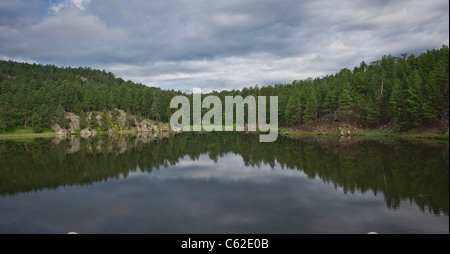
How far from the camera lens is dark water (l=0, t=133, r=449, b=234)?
11062mm

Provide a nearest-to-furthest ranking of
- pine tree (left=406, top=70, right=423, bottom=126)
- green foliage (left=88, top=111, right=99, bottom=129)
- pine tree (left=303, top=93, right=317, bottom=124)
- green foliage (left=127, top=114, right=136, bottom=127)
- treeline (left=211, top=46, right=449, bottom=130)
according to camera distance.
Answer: treeline (left=211, top=46, right=449, bottom=130) < pine tree (left=406, top=70, right=423, bottom=126) < pine tree (left=303, top=93, right=317, bottom=124) < green foliage (left=88, top=111, right=99, bottom=129) < green foliage (left=127, top=114, right=136, bottom=127)

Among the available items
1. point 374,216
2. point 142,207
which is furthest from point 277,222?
point 142,207

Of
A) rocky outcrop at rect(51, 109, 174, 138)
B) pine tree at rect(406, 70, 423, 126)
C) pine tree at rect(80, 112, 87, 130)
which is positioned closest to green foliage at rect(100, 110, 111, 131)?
rocky outcrop at rect(51, 109, 174, 138)

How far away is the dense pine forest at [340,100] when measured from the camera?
4881 cm

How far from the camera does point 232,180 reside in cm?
1973

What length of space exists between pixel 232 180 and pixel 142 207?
783 centimetres

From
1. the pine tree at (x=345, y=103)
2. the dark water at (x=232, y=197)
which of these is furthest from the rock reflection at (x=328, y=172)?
the pine tree at (x=345, y=103)

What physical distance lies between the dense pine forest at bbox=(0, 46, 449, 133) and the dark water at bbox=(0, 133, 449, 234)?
30678mm

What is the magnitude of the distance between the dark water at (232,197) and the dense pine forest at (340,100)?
30.7 metres

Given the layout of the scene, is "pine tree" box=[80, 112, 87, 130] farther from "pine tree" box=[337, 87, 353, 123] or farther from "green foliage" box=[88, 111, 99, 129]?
"pine tree" box=[337, 87, 353, 123]

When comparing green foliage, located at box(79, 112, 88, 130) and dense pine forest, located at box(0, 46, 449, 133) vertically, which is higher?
dense pine forest, located at box(0, 46, 449, 133)

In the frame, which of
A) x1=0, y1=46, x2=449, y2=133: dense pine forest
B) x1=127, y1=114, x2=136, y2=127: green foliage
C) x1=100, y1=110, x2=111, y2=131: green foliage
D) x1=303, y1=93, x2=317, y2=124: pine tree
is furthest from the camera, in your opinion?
x1=127, y1=114, x2=136, y2=127: green foliage
